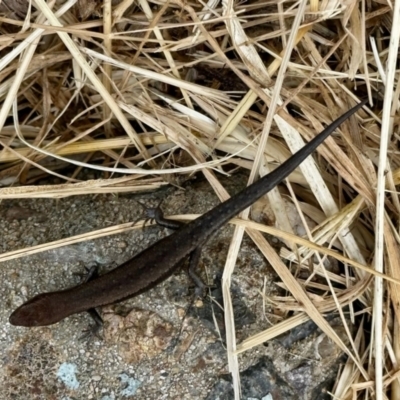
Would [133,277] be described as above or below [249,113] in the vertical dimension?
below

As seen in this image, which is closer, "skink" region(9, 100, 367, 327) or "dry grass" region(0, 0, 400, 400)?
"dry grass" region(0, 0, 400, 400)

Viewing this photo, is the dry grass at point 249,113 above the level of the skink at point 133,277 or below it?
above

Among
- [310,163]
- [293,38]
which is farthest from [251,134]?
[293,38]

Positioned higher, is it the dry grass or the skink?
the dry grass

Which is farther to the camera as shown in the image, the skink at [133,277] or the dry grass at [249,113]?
the skink at [133,277]
